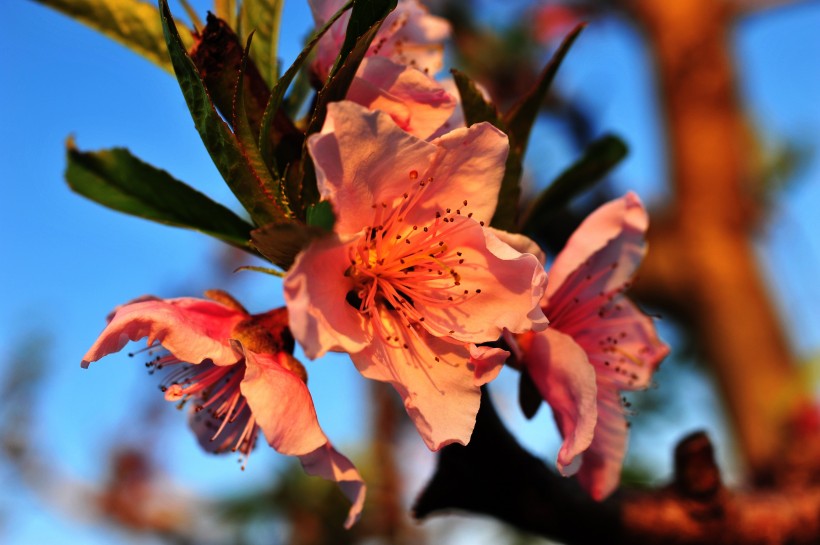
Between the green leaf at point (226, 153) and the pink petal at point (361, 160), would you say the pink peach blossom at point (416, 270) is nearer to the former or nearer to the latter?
the pink petal at point (361, 160)

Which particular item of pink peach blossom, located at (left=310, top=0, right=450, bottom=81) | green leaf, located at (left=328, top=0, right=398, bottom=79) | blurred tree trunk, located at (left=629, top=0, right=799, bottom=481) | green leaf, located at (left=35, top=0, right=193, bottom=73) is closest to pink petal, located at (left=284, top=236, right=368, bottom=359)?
green leaf, located at (left=328, top=0, right=398, bottom=79)

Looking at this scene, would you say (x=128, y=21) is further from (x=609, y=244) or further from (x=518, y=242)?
(x=609, y=244)

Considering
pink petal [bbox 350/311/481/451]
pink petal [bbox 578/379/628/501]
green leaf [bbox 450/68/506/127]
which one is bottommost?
pink petal [bbox 578/379/628/501]

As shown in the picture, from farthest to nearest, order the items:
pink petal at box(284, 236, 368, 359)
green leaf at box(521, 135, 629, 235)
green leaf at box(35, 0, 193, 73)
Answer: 1. green leaf at box(521, 135, 629, 235)
2. green leaf at box(35, 0, 193, 73)
3. pink petal at box(284, 236, 368, 359)

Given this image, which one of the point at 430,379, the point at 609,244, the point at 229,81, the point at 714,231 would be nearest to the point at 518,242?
the point at 430,379

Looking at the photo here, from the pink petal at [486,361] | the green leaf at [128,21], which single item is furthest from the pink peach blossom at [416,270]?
the green leaf at [128,21]

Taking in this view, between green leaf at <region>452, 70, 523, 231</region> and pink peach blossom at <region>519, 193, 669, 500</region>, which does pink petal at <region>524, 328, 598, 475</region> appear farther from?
green leaf at <region>452, 70, 523, 231</region>
